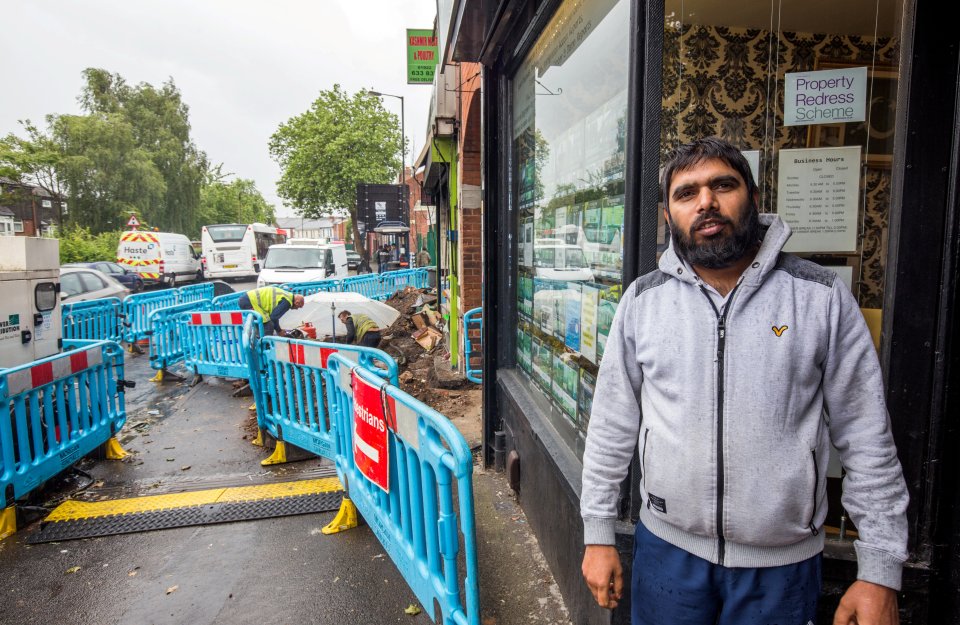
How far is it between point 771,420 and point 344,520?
10.9 feet

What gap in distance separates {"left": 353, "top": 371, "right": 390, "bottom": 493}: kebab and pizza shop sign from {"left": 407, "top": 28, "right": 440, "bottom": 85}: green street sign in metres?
9.34

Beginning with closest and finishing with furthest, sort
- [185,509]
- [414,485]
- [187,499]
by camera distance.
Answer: [414,485] < [185,509] < [187,499]

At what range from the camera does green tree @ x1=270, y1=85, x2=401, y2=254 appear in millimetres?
36688

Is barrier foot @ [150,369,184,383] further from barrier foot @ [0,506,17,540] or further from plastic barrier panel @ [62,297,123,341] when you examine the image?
barrier foot @ [0,506,17,540]

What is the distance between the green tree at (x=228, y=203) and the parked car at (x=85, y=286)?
5530cm

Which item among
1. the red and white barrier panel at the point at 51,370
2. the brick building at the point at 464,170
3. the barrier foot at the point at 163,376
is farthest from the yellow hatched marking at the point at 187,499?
the barrier foot at the point at 163,376

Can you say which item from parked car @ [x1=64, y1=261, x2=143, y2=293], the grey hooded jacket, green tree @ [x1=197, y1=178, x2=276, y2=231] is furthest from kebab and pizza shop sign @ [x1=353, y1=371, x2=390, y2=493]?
green tree @ [x1=197, y1=178, x2=276, y2=231]

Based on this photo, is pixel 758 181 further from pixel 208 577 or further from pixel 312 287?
pixel 312 287

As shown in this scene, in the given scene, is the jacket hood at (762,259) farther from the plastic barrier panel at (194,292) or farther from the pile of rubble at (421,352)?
the plastic barrier panel at (194,292)

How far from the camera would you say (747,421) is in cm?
147

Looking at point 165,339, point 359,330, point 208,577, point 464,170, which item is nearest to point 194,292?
point 165,339

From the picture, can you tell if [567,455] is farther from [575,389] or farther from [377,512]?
[377,512]

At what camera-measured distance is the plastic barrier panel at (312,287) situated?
14592 mm

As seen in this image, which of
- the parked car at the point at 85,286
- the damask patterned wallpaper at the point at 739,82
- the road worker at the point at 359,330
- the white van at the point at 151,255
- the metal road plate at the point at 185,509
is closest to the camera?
the damask patterned wallpaper at the point at 739,82
